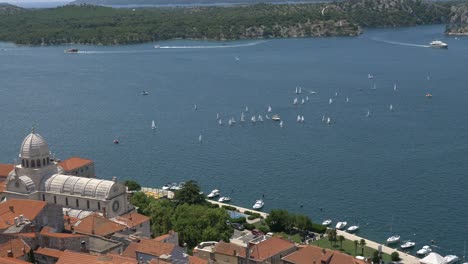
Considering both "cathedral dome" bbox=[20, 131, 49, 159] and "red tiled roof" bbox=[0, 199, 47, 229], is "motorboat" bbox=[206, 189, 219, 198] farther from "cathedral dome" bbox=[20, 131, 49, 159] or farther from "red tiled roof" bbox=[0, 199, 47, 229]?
"red tiled roof" bbox=[0, 199, 47, 229]

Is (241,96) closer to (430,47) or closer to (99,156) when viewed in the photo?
(99,156)

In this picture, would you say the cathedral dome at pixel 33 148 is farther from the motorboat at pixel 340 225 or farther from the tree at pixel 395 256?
the tree at pixel 395 256

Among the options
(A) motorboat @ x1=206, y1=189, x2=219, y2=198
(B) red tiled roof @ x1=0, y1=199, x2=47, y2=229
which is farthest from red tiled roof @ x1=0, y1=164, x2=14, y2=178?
(A) motorboat @ x1=206, y1=189, x2=219, y2=198

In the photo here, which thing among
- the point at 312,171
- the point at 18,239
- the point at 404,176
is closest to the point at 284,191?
the point at 312,171

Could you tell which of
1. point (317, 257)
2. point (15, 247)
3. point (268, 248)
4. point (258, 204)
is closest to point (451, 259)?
point (317, 257)

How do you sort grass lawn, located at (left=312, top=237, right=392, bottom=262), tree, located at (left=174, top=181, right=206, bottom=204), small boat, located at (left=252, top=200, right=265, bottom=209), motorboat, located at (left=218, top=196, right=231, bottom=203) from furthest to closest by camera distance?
motorboat, located at (left=218, top=196, right=231, bottom=203) < small boat, located at (left=252, top=200, right=265, bottom=209) < tree, located at (left=174, top=181, right=206, bottom=204) < grass lawn, located at (left=312, top=237, right=392, bottom=262)

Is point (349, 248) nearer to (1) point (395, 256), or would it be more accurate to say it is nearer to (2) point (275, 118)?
(1) point (395, 256)

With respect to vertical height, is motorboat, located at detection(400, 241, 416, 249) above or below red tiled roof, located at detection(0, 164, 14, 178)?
below
